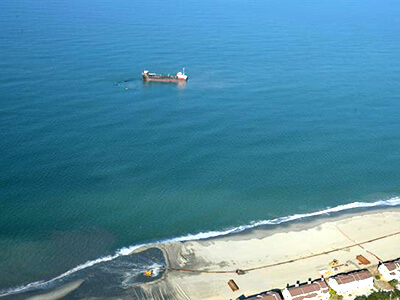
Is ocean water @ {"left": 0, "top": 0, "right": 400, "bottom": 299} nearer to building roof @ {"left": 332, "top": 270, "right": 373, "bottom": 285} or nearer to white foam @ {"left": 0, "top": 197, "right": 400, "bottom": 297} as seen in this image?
white foam @ {"left": 0, "top": 197, "right": 400, "bottom": 297}

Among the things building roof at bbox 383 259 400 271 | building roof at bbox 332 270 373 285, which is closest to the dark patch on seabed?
building roof at bbox 332 270 373 285

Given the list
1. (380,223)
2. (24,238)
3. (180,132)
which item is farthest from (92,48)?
(380,223)

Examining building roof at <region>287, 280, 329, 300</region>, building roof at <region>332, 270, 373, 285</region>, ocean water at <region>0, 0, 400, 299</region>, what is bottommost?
building roof at <region>287, 280, 329, 300</region>

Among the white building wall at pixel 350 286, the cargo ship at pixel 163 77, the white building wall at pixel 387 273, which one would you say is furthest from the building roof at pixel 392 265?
the cargo ship at pixel 163 77

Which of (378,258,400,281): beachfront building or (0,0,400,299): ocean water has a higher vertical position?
(0,0,400,299): ocean water

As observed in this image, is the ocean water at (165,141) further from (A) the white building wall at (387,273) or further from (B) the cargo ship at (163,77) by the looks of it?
(A) the white building wall at (387,273)

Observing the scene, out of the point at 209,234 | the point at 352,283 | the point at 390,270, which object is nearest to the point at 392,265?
the point at 390,270

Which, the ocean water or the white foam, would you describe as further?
the ocean water
